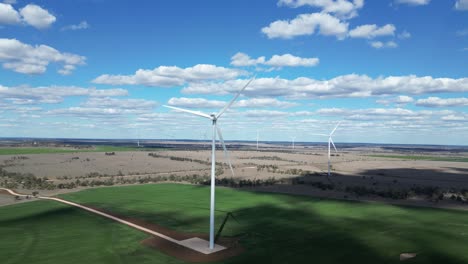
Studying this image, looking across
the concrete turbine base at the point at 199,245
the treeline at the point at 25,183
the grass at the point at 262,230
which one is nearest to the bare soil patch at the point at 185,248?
the concrete turbine base at the point at 199,245

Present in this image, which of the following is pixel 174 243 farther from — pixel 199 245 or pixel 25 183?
pixel 25 183

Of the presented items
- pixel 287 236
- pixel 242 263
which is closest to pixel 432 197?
pixel 287 236

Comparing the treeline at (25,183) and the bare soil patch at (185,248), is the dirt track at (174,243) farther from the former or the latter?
the treeline at (25,183)

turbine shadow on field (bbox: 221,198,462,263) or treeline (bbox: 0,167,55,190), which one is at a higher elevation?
turbine shadow on field (bbox: 221,198,462,263)

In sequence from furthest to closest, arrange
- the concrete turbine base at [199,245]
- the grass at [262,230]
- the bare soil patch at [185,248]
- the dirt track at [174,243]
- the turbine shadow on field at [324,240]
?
the concrete turbine base at [199,245], the dirt track at [174,243], the bare soil patch at [185,248], the grass at [262,230], the turbine shadow on field at [324,240]

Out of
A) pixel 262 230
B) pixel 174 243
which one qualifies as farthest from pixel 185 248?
→ pixel 262 230

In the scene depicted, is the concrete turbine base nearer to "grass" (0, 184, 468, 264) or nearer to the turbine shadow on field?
"grass" (0, 184, 468, 264)

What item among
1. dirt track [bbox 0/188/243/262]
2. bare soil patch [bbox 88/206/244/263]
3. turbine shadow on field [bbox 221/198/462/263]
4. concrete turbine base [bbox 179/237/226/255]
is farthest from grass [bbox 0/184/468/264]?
concrete turbine base [bbox 179/237/226/255]

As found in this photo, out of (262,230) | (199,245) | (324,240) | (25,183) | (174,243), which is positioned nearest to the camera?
(199,245)

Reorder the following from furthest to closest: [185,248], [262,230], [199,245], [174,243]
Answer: [262,230] → [174,243] → [199,245] → [185,248]

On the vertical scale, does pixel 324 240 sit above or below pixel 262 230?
above
